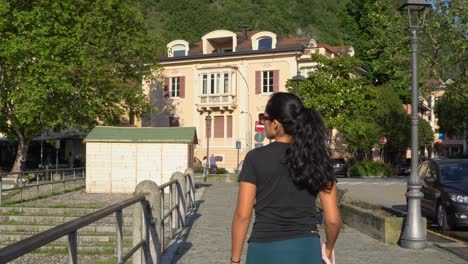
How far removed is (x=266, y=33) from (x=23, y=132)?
25602mm

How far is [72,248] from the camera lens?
13.9 ft

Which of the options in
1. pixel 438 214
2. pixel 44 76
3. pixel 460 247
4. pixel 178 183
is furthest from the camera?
pixel 44 76

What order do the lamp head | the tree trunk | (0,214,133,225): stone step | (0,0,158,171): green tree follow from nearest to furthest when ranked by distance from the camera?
1. the lamp head
2. (0,214,133,225): stone step
3. (0,0,158,171): green tree
4. the tree trunk

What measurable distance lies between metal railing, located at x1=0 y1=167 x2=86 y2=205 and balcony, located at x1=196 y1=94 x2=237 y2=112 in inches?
1156

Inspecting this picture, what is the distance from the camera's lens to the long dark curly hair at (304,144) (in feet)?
12.0

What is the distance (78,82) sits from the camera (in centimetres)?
3722

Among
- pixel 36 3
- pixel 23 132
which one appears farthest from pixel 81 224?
pixel 23 132

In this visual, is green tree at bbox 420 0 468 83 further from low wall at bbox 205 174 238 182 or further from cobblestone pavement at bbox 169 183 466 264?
A: cobblestone pavement at bbox 169 183 466 264

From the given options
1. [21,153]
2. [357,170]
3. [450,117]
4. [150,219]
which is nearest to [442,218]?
[150,219]

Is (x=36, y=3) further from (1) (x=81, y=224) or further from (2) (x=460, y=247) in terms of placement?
(1) (x=81, y=224)

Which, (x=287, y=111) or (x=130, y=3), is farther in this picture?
(x=130, y=3)

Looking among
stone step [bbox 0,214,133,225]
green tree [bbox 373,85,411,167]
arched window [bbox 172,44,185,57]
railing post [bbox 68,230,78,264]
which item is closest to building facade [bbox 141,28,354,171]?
arched window [bbox 172,44,185,57]

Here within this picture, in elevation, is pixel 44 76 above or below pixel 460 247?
above

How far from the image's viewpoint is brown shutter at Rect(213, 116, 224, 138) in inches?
2211
